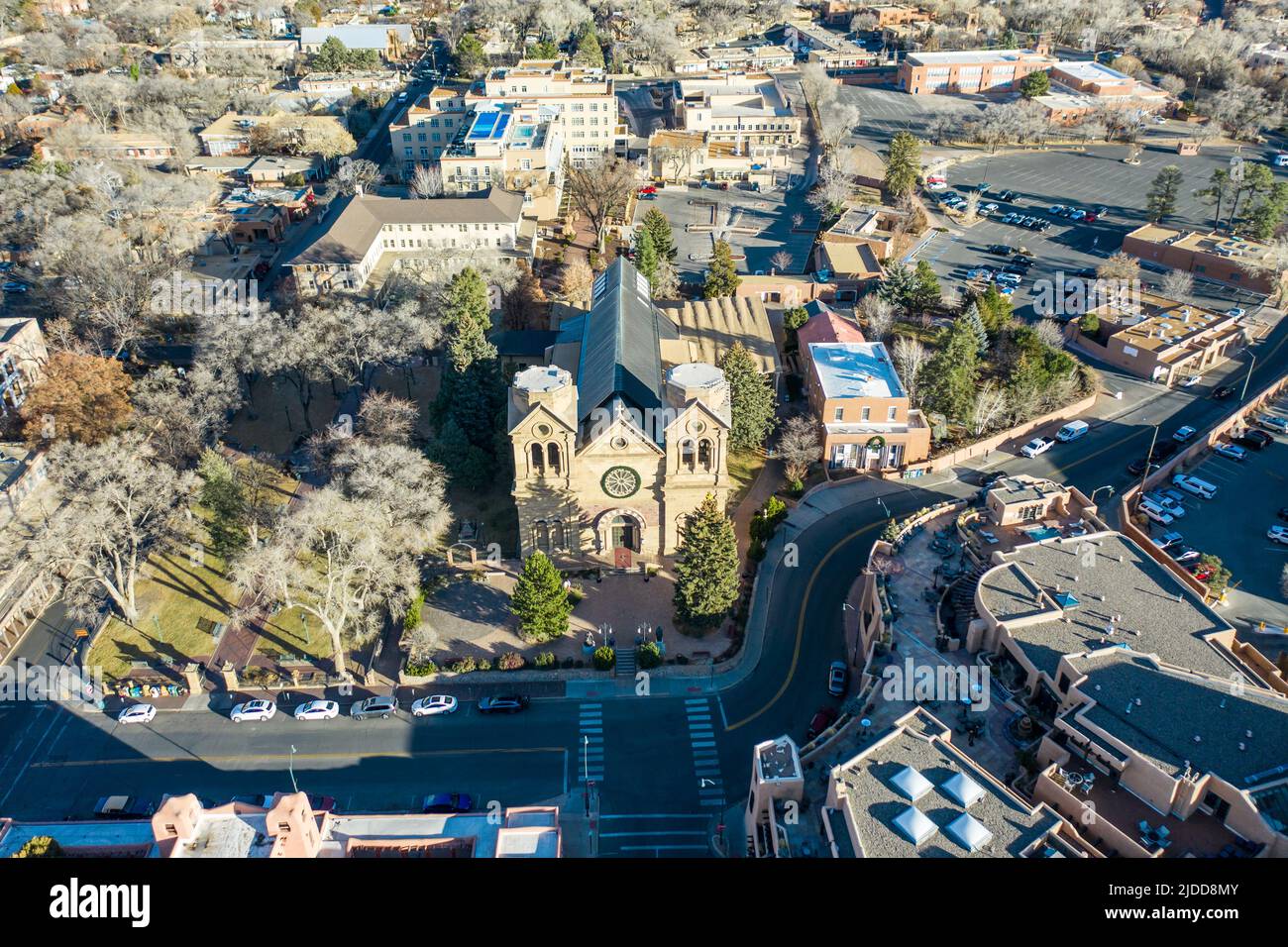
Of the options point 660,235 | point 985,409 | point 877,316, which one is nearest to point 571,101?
point 660,235

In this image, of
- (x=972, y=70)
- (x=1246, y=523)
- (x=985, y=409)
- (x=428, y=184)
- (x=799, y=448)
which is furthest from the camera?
(x=972, y=70)

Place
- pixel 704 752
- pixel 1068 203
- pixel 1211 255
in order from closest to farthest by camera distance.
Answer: pixel 704 752 < pixel 1211 255 < pixel 1068 203

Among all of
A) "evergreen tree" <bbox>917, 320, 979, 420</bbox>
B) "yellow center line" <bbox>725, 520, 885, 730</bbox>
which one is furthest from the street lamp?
"yellow center line" <bbox>725, 520, 885, 730</bbox>

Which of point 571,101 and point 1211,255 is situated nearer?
point 1211,255

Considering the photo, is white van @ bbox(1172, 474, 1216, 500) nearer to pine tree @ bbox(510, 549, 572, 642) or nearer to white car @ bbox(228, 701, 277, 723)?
pine tree @ bbox(510, 549, 572, 642)

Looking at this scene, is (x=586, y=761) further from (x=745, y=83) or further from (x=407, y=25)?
(x=407, y=25)

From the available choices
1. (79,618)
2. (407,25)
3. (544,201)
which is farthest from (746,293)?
Result: (407,25)

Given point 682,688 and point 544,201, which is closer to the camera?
point 682,688

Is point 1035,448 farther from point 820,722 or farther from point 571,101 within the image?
point 571,101
